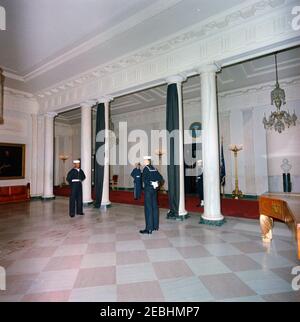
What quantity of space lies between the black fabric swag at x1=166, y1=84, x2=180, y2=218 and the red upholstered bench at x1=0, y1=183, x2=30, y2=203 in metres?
7.73

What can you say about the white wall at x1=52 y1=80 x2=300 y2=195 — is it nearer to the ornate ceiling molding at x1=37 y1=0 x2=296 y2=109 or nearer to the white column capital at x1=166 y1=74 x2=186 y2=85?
the white column capital at x1=166 y1=74 x2=186 y2=85

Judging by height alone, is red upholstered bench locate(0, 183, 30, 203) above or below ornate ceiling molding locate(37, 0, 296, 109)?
below

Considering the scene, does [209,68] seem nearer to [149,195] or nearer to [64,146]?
[149,195]

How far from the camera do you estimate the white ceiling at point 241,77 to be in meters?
7.43

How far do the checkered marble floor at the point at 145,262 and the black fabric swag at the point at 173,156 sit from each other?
0.67m

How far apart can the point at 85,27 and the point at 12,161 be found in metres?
7.53

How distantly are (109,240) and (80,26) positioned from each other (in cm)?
554

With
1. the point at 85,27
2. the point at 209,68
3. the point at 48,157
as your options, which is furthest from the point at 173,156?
the point at 48,157

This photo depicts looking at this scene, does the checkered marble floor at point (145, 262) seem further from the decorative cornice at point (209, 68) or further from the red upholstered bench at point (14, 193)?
the red upholstered bench at point (14, 193)

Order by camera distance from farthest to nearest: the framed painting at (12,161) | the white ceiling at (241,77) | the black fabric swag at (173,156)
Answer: the framed painting at (12,161) → the white ceiling at (241,77) → the black fabric swag at (173,156)

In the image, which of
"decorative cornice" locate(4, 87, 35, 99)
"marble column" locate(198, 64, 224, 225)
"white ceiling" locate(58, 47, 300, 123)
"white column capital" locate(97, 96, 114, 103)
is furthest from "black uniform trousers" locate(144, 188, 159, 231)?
"decorative cornice" locate(4, 87, 35, 99)

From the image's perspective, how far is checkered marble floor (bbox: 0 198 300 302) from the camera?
2590 mm

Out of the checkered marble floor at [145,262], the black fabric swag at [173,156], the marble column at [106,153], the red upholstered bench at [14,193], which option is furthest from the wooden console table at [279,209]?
the red upholstered bench at [14,193]
